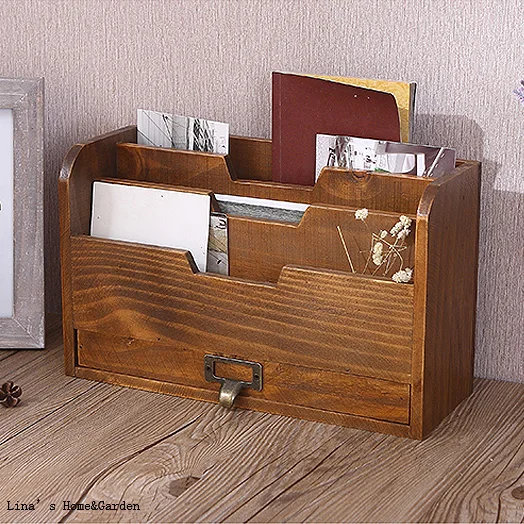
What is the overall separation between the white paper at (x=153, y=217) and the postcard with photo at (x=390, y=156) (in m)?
0.15

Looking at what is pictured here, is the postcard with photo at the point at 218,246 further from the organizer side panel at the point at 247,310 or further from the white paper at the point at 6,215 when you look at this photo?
the white paper at the point at 6,215

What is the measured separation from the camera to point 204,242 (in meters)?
1.04

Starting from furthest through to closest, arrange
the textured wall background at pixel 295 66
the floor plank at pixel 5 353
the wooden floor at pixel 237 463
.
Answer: the floor plank at pixel 5 353 → the textured wall background at pixel 295 66 → the wooden floor at pixel 237 463

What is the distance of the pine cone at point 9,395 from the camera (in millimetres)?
1043

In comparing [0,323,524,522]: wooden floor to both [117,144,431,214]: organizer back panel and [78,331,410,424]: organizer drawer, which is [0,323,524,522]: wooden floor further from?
[117,144,431,214]: organizer back panel

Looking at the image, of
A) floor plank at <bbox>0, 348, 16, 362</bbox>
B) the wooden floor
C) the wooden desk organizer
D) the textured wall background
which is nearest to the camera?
the wooden floor

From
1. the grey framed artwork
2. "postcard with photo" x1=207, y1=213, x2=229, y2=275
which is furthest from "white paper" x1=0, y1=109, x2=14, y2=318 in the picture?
"postcard with photo" x1=207, y1=213, x2=229, y2=275

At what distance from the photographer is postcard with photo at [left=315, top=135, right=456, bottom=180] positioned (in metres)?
0.98

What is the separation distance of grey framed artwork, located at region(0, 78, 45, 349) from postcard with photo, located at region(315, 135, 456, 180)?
36cm

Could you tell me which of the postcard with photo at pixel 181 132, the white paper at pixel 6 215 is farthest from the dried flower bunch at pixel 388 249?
the white paper at pixel 6 215

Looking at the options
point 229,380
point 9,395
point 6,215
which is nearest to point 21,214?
point 6,215

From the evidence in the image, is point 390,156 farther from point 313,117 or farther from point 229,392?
point 229,392

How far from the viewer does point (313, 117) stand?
106 cm

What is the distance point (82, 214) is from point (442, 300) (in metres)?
0.41
